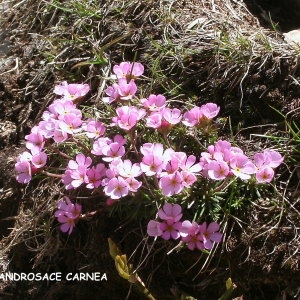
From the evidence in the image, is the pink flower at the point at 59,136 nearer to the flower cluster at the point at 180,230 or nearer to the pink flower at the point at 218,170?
the flower cluster at the point at 180,230

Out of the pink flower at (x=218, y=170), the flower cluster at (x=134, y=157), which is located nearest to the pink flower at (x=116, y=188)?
the flower cluster at (x=134, y=157)

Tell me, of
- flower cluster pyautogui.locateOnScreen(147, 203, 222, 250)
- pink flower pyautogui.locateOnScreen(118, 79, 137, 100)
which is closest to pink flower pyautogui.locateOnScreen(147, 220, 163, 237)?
flower cluster pyautogui.locateOnScreen(147, 203, 222, 250)

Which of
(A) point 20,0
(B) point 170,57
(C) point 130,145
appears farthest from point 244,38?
(A) point 20,0

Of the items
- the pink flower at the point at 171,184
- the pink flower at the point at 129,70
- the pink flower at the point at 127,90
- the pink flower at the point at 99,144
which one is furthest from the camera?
the pink flower at the point at 129,70

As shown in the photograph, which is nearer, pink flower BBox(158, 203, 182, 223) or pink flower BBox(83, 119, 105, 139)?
pink flower BBox(158, 203, 182, 223)

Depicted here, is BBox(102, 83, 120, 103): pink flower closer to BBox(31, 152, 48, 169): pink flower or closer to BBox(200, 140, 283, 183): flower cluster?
BBox(31, 152, 48, 169): pink flower

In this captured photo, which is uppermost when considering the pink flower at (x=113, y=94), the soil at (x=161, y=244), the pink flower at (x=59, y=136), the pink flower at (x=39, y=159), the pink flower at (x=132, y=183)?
the pink flower at (x=113, y=94)
